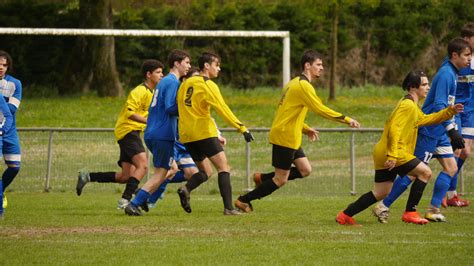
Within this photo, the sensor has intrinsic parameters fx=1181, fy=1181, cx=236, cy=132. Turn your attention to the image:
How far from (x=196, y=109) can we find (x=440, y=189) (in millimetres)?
3144

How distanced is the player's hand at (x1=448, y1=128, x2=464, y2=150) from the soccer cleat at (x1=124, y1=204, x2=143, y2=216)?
398cm

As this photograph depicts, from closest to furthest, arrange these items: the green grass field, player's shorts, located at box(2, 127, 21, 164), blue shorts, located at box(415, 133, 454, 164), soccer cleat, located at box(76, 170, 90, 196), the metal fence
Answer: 1. the green grass field
2. blue shorts, located at box(415, 133, 454, 164)
3. player's shorts, located at box(2, 127, 21, 164)
4. soccer cleat, located at box(76, 170, 90, 196)
5. the metal fence

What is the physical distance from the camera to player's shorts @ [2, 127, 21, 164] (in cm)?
1544

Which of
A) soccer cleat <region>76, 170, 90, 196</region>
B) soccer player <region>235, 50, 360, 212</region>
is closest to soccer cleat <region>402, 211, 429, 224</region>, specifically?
soccer player <region>235, 50, 360, 212</region>

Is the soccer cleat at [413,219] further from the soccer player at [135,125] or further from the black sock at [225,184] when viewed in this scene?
the soccer player at [135,125]

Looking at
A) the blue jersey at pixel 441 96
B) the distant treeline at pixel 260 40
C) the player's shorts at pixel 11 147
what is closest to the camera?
the blue jersey at pixel 441 96

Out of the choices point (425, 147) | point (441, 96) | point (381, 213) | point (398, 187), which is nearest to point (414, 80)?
point (441, 96)

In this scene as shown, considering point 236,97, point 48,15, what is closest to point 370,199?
point 236,97

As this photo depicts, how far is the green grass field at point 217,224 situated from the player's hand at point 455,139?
914 mm

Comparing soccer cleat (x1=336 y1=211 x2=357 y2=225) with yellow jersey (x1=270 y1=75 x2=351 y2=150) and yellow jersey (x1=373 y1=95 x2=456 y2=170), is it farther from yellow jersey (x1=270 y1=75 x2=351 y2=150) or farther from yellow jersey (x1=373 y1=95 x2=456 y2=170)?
yellow jersey (x1=270 y1=75 x2=351 y2=150)

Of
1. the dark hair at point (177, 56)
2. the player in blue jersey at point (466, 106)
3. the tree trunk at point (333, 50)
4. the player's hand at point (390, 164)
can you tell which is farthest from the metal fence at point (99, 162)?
the tree trunk at point (333, 50)

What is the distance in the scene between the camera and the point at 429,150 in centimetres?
1416

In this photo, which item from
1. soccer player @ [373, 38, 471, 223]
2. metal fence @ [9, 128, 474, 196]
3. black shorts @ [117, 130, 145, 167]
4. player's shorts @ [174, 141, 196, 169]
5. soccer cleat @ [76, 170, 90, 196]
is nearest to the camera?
soccer player @ [373, 38, 471, 223]

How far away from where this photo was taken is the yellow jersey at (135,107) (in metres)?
15.9
